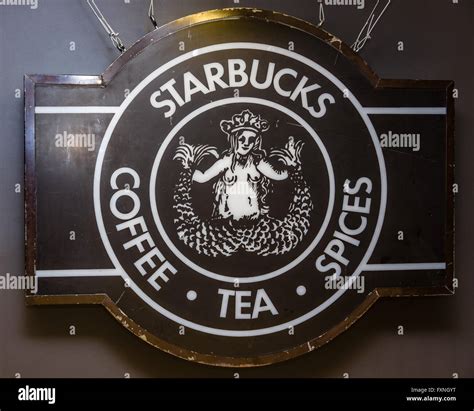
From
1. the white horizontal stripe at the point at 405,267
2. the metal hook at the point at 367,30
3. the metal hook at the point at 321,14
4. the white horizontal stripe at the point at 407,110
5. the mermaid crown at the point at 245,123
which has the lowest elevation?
the white horizontal stripe at the point at 405,267

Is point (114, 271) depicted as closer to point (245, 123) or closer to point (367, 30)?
point (245, 123)

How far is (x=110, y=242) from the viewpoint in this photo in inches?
93.2

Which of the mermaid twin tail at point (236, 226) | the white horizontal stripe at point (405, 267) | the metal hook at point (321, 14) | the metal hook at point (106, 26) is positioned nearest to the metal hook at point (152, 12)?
the metal hook at point (106, 26)

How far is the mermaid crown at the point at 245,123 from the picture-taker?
7.95ft

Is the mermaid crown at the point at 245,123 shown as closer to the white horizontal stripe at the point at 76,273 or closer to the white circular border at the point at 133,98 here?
the white circular border at the point at 133,98

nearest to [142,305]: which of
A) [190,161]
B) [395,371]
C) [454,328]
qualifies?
[190,161]

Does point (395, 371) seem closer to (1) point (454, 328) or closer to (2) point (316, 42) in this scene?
(1) point (454, 328)

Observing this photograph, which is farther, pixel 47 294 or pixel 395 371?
pixel 395 371

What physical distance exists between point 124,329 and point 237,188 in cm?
77

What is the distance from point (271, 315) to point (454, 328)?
0.85 m

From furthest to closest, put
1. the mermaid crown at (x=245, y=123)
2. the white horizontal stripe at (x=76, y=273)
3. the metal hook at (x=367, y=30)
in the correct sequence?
the metal hook at (x=367, y=30), the mermaid crown at (x=245, y=123), the white horizontal stripe at (x=76, y=273)

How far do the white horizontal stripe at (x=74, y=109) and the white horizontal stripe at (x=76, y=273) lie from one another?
0.64 metres

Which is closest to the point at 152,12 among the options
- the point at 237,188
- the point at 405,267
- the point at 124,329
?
the point at 237,188
